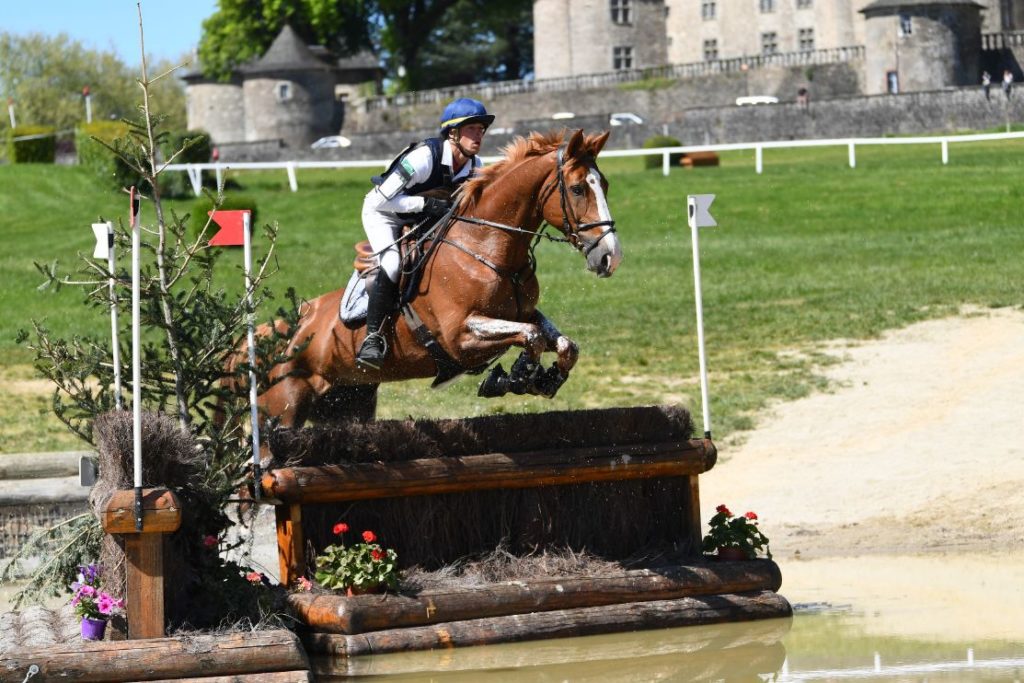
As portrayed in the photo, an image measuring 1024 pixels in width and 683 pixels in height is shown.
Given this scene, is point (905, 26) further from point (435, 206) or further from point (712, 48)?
point (435, 206)

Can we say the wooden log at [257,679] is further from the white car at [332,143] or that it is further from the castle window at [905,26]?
the castle window at [905,26]

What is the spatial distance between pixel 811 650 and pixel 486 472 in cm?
197

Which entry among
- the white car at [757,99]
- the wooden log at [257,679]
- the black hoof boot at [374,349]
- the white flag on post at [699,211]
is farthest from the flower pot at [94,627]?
the white car at [757,99]

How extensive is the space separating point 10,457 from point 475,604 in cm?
546

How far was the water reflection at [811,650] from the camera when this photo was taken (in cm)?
777

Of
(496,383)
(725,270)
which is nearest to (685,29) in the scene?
(725,270)

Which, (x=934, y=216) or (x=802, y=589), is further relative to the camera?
(x=934, y=216)

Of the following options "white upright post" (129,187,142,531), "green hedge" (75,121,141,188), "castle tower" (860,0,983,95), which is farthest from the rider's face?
"castle tower" (860,0,983,95)

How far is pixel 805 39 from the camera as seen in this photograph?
81.3m

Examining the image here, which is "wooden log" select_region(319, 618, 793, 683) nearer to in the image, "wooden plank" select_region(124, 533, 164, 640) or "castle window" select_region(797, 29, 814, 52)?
"wooden plank" select_region(124, 533, 164, 640)

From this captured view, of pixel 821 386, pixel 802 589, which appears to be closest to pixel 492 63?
pixel 821 386

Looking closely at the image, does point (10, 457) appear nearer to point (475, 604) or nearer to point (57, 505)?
point (57, 505)

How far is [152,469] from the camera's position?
7742mm

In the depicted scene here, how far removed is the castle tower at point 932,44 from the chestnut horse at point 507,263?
2397 inches
